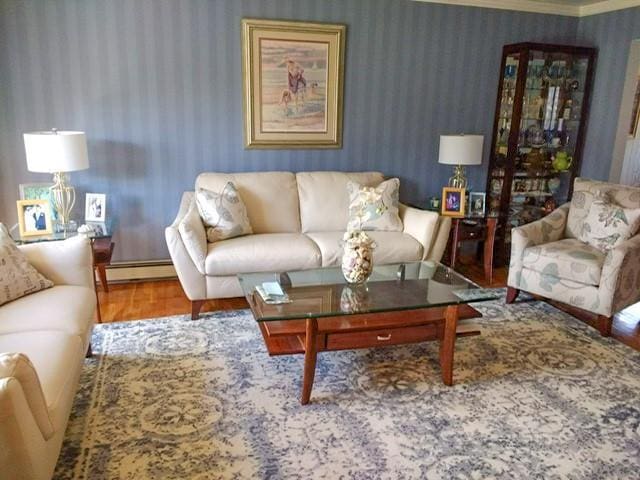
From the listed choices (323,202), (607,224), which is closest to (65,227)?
(323,202)

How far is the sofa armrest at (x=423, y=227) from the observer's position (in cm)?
373

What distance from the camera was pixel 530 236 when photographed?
3.66 meters

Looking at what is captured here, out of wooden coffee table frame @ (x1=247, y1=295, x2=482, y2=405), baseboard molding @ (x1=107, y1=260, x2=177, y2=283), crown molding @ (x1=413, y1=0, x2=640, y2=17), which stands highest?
crown molding @ (x1=413, y1=0, x2=640, y2=17)

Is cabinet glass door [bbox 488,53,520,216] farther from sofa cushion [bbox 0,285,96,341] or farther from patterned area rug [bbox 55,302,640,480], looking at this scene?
sofa cushion [bbox 0,285,96,341]

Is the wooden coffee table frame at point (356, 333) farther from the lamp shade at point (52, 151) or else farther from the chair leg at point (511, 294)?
the lamp shade at point (52, 151)

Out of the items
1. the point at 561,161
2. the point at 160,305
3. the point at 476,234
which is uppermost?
the point at 561,161

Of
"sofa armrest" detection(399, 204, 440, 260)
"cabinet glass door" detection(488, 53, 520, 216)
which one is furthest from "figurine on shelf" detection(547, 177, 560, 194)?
"sofa armrest" detection(399, 204, 440, 260)

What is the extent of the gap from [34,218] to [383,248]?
7.85 ft

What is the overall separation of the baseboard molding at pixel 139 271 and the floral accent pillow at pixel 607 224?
10.8ft

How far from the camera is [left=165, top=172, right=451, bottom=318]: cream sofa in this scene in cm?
328

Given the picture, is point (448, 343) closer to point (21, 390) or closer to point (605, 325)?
point (605, 325)

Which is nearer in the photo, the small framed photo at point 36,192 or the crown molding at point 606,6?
the small framed photo at point 36,192

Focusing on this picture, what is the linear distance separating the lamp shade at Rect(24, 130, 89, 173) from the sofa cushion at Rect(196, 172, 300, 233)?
912 millimetres

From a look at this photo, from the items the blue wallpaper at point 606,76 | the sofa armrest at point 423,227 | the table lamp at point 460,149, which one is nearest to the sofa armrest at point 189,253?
the sofa armrest at point 423,227
